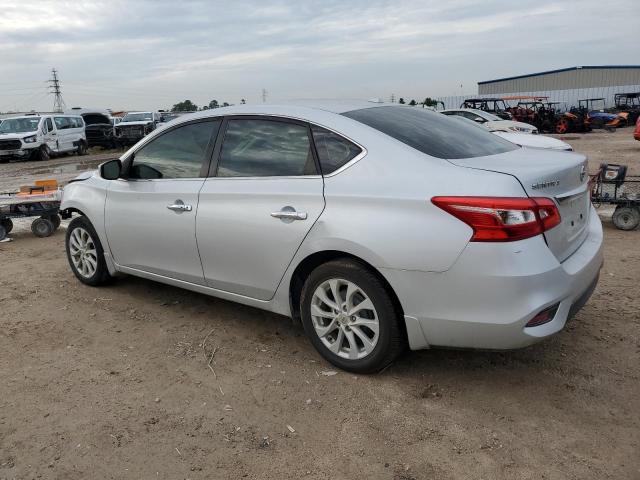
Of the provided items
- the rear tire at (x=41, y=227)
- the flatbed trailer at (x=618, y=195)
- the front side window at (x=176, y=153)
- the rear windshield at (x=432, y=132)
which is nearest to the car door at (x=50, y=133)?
the rear tire at (x=41, y=227)

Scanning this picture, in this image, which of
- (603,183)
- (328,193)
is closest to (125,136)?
(603,183)

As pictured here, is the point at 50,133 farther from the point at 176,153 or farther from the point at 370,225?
the point at 370,225

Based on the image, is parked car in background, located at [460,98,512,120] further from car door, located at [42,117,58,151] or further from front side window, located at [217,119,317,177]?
front side window, located at [217,119,317,177]

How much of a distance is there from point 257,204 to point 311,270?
1.77 ft

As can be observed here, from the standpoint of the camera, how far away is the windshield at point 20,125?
21.3 m

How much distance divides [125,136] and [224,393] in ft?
81.9

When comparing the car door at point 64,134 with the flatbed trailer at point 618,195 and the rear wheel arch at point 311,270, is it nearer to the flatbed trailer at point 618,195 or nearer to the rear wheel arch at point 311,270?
the flatbed trailer at point 618,195

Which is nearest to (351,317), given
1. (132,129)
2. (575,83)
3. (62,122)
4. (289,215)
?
(289,215)

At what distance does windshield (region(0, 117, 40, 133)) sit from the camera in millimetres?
21302

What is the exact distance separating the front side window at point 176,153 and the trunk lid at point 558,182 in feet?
6.05

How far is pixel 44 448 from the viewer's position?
2770mm

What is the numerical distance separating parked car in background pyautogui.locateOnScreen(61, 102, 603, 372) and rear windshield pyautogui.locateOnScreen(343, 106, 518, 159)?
0.02 meters

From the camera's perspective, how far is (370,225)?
9.89 ft

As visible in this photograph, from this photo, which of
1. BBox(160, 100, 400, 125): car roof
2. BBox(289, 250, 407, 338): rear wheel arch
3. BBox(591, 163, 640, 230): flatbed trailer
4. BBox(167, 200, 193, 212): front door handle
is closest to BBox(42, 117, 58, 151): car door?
BBox(160, 100, 400, 125): car roof
